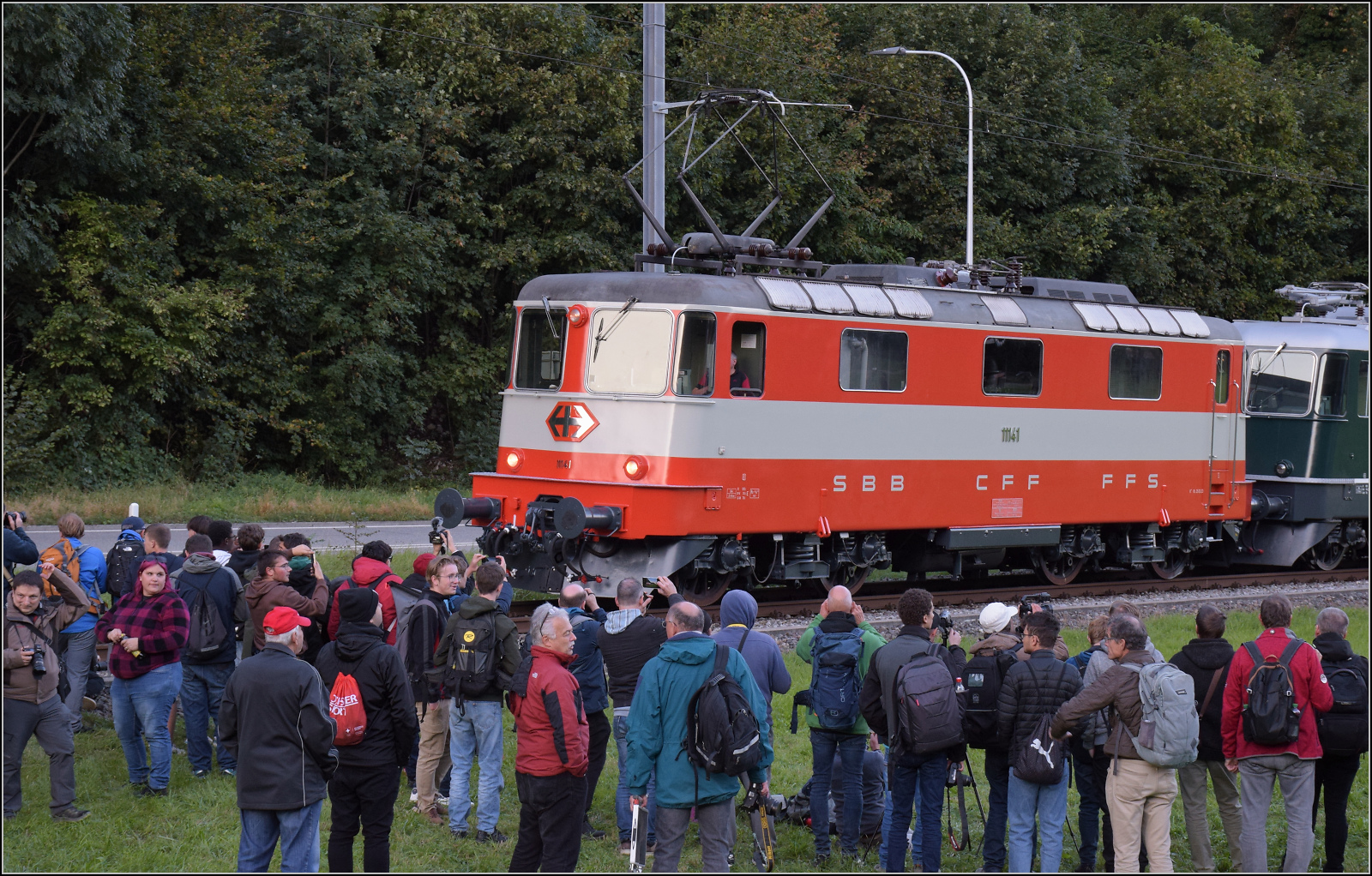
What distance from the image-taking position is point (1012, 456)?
16.1 m

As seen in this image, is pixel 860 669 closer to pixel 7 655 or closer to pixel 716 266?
pixel 7 655

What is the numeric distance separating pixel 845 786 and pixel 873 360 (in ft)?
24.3

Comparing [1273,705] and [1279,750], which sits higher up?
[1273,705]

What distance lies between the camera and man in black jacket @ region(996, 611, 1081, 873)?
280 inches

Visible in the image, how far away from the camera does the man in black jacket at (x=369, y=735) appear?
22.4 ft

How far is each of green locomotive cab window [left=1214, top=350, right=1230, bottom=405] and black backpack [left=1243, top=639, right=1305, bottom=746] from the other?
11.9 metres

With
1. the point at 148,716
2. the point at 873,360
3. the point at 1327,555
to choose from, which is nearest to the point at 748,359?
the point at 873,360

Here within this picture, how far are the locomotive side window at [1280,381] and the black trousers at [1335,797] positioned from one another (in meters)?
12.5

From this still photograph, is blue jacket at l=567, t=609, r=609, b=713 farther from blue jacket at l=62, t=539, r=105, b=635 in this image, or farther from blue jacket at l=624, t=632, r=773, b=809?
blue jacket at l=62, t=539, r=105, b=635

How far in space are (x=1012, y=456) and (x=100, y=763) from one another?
424 inches

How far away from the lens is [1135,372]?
→ 17.3 m

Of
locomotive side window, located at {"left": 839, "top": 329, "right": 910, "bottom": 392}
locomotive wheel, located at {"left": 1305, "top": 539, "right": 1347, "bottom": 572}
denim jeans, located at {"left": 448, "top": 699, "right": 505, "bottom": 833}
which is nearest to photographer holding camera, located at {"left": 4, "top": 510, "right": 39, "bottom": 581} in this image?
denim jeans, located at {"left": 448, "top": 699, "right": 505, "bottom": 833}

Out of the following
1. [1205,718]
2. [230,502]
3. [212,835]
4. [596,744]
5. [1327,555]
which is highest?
[1327,555]

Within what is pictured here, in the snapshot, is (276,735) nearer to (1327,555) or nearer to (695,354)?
(695,354)
